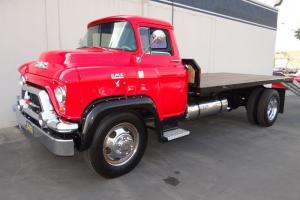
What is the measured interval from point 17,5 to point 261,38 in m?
12.6

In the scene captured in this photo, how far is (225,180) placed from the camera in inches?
161

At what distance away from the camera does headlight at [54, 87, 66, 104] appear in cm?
351

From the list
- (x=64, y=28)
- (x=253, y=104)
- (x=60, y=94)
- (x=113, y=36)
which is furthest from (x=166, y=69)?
(x=64, y=28)

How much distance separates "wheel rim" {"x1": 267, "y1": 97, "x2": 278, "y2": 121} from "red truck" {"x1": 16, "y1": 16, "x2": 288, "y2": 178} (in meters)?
2.72

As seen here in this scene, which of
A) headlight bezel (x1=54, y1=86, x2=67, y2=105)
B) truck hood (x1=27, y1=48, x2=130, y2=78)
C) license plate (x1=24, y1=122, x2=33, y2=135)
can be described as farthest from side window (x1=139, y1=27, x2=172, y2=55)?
license plate (x1=24, y1=122, x2=33, y2=135)

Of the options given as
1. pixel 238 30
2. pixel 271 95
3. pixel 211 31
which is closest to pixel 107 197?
pixel 271 95

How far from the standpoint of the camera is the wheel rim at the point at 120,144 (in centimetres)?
397

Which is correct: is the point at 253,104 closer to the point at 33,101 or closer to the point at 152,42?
the point at 152,42

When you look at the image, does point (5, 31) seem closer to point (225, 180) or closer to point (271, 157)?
point (225, 180)

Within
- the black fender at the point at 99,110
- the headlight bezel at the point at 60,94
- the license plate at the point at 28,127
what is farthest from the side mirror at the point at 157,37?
the license plate at the point at 28,127

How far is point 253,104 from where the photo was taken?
705 cm

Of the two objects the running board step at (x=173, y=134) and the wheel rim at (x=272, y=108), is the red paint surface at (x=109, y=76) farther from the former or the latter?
the wheel rim at (x=272, y=108)

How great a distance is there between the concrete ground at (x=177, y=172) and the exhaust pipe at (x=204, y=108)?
0.55m

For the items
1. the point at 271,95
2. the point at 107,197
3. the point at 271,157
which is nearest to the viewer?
the point at 107,197
